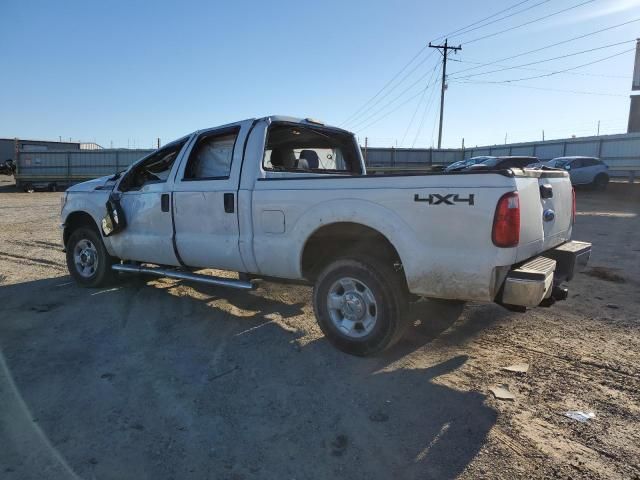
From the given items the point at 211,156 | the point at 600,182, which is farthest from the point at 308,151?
the point at 600,182

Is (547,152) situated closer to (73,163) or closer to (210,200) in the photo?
(210,200)

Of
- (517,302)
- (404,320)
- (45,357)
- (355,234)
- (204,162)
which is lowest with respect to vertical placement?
(45,357)

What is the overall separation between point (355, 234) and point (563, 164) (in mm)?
19723

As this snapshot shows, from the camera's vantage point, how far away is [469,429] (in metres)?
2.98

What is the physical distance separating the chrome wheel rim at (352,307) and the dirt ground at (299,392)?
0.27 meters

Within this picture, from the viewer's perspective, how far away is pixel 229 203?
185 inches

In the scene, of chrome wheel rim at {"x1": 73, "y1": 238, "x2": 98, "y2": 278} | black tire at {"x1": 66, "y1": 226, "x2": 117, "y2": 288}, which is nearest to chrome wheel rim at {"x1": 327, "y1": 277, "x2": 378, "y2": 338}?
black tire at {"x1": 66, "y1": 226, "x2": 117, "y2": 288}

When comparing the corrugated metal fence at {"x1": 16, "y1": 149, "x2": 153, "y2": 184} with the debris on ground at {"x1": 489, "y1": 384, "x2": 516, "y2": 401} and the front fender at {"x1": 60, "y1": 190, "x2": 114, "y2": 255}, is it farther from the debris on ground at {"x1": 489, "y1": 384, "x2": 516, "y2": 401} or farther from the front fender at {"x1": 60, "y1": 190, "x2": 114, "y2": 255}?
the debris on ground at {"x1": 489, "y1": 384, "x2": 516, "y2": 401}

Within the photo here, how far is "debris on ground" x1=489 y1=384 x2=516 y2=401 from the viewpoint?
337cm

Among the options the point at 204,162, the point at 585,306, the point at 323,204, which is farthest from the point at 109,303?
the point at 585,306

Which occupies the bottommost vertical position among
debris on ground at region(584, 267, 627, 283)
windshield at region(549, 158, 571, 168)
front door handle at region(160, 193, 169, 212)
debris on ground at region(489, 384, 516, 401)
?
debris on ground at region(489, 384, 516, 401)

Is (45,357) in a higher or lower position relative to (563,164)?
lower

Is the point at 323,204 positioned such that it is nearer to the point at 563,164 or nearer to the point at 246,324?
the point at 246,324

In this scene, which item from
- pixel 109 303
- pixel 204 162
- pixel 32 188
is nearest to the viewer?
pixel 204 162
